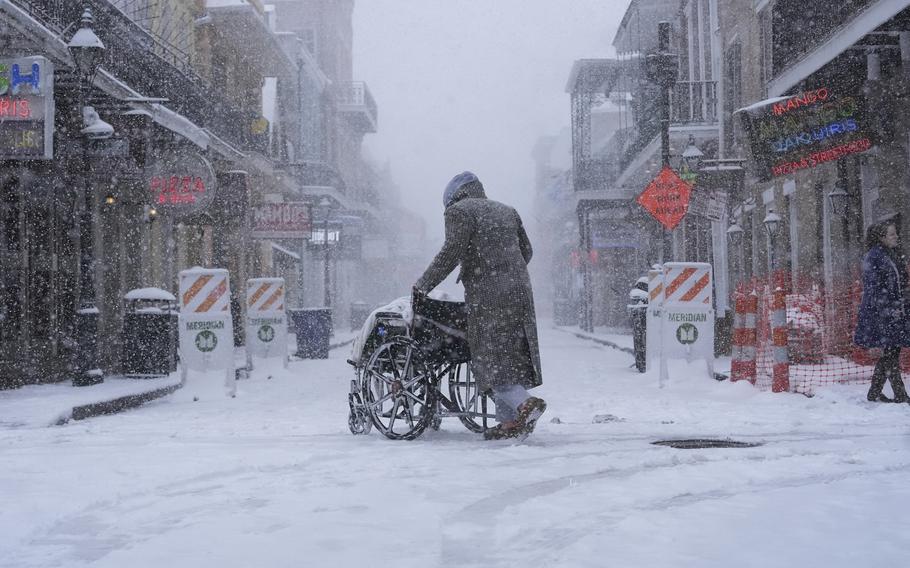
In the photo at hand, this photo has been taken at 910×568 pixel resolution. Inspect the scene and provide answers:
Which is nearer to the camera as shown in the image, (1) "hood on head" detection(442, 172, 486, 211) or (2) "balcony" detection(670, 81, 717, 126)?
(1) "hood on head" detection(442, 172, 486, 211)

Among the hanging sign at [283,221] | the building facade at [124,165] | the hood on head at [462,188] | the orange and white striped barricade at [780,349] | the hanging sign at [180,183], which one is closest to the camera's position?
the hood on head at [462,188]

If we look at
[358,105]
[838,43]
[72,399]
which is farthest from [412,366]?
[358,105]

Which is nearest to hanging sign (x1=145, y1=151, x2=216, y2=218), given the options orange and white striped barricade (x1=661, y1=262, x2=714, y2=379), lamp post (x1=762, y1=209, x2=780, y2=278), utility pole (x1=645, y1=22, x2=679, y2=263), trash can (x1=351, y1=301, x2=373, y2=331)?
utility pole (x1=645, y1=22, x2=679, y2=263)

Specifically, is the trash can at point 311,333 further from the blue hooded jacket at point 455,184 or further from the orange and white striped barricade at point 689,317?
the blue hooded jacket at point 455,184

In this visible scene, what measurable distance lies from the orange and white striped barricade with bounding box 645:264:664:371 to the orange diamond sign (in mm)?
3695

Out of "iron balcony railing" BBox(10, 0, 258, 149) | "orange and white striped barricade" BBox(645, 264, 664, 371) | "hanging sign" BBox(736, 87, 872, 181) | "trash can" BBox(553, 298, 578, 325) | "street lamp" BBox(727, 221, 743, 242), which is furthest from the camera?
"trash can" BBox(553, 298, 578, 325)

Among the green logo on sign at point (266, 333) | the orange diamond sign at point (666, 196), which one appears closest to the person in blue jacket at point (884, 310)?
the orange diamond sign at point (666, 196)

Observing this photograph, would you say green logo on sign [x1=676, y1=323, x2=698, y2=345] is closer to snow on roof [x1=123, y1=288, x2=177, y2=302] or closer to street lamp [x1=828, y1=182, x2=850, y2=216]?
street lamp [x1=828, y1=182, x2=850, y2=216]

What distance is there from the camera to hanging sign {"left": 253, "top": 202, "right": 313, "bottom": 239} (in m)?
23.0

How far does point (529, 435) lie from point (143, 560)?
323cm

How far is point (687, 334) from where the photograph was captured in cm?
1055

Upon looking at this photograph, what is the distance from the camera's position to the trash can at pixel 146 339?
12539mm

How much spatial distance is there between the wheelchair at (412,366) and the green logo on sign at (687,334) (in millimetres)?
4829

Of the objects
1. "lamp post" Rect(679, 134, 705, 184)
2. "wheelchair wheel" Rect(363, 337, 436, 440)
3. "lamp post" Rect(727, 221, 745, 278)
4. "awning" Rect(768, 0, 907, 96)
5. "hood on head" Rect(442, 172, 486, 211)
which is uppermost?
"awning" Rect(768, 0, 907, 96)
